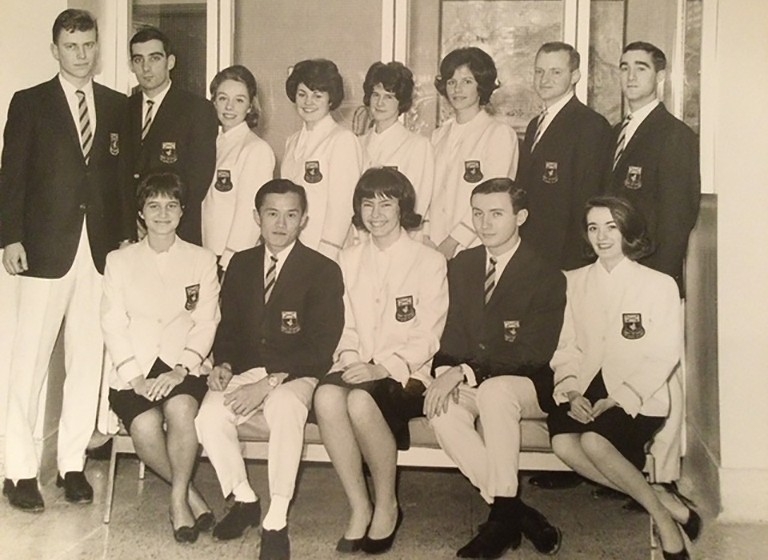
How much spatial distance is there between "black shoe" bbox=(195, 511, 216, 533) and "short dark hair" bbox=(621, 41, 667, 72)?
1710mm

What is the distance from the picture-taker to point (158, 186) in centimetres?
248

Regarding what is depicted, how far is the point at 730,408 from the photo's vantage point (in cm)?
239

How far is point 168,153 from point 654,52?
137 cm

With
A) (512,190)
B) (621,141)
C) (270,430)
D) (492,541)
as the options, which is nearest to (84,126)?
(270,430)

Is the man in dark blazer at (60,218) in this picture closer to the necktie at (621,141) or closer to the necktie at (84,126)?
the necktie at (84,126)

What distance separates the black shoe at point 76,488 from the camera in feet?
8.30

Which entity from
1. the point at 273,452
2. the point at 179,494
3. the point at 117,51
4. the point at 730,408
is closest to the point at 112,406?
the point at 179,494

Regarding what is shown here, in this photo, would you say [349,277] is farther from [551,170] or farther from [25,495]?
[25,495]

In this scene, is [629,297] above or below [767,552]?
above

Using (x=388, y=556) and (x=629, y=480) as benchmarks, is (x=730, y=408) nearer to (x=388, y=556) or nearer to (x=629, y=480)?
(x=629, y=480)

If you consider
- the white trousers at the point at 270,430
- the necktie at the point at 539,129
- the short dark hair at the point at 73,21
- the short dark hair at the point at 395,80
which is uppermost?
the short dark hair at the point at 73,21

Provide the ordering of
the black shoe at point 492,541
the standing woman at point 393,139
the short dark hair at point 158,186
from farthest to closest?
the short dark hair at point 158,186 < the standing woman at point 393,139 < the black shoe at point 492,541

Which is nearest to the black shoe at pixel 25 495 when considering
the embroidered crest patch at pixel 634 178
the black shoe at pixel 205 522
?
the black shoe at pixel 205 522

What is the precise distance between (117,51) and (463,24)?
0.98 meters
